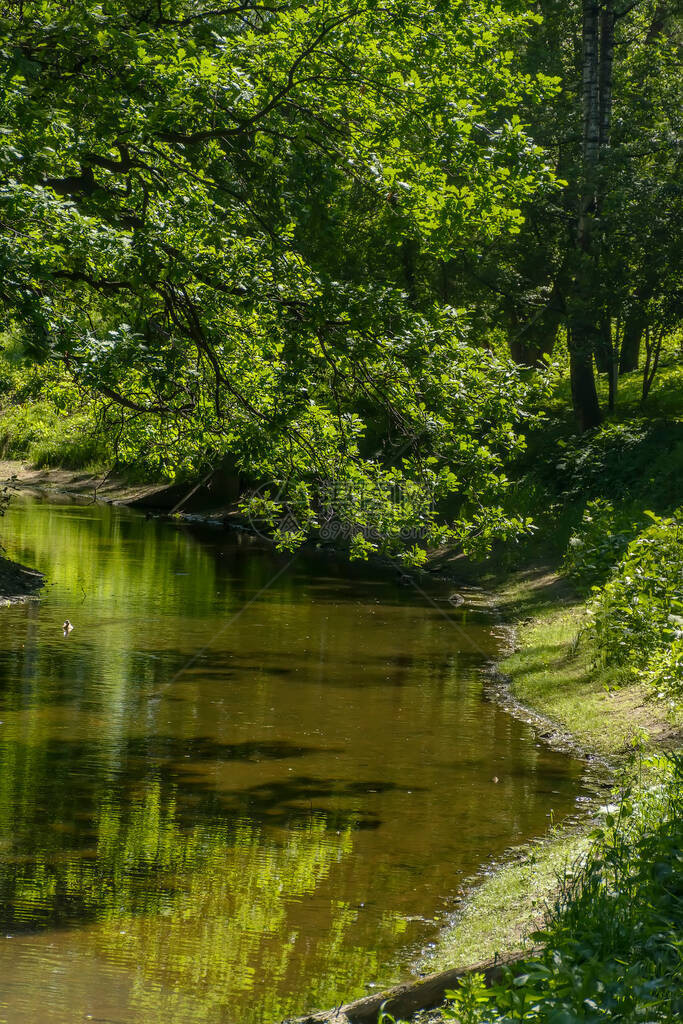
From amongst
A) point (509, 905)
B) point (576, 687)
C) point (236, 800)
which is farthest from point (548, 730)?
point (509, 905)

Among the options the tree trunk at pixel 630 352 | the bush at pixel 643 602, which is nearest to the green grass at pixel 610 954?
the bush at pixel 643 602

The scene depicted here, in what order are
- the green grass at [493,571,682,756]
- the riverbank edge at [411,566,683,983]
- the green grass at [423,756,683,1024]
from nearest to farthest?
the green grass at [423,756,683,1024] < the riverbank edge at [411,566,683,983] < the green grass at [493,571,682,756]

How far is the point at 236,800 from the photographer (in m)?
10.6

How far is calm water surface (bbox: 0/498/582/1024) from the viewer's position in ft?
23.4

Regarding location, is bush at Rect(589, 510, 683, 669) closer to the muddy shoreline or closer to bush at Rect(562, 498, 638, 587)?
the muddy shoreline

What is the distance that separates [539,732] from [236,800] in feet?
14.0

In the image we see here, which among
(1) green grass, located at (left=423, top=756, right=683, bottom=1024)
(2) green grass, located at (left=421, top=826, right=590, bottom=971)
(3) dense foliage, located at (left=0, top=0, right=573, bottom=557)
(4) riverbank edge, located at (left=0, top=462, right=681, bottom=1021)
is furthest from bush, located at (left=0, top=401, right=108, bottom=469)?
(1) green grass, located at (left=423, top=756, right=683, bottom=1024)

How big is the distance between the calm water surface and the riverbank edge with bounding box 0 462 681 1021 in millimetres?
302

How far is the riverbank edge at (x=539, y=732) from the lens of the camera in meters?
7.04

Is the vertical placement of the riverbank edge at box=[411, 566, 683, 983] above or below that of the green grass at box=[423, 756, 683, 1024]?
below

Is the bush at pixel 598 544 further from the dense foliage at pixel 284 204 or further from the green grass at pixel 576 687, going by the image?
the dense foliage at pixel 284 204

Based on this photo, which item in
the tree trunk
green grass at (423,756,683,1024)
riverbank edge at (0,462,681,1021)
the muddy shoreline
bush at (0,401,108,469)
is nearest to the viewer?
green grass at (423,756,683,1024)

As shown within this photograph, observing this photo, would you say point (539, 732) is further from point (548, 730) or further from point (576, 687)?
point (576, 687)

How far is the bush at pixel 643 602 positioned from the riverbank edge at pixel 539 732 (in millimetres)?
462
